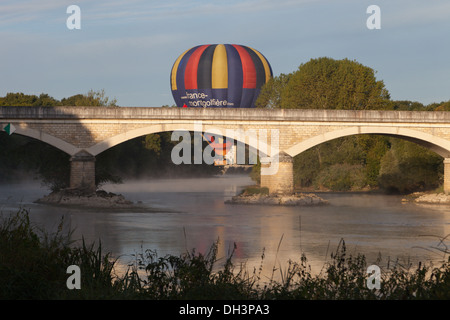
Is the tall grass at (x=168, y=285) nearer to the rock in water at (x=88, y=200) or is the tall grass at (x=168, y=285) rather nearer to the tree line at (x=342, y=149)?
the rock in water at (x=88, y=200)

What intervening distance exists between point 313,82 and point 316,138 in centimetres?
2038

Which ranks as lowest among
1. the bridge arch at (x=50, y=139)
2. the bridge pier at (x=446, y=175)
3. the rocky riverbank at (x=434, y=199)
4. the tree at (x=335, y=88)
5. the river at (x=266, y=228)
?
the river at (x=266, y=228)

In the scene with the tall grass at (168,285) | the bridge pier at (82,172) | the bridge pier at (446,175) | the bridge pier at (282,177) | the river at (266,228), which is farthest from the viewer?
the bridge pier at (446,175)

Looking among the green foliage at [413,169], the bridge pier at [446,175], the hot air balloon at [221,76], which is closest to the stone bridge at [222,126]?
the bridge pier at [446,175]

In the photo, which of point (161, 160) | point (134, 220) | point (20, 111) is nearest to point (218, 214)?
point (134, 220)

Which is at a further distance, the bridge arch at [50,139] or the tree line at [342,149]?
the tree line at [342,149]

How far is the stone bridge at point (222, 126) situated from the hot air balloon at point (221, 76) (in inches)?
1057

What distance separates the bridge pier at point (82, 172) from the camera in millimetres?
43406

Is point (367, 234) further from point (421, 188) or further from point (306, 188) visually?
point (306, 188)

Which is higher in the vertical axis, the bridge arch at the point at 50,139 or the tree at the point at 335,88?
the tree at the point at 335,88

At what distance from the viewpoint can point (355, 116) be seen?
46031mm

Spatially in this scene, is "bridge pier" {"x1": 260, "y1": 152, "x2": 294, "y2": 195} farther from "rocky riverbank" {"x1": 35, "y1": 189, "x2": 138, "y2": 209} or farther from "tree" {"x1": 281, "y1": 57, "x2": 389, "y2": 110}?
"tree" {"x1": 281, "y1": 57, "x2": 389, "y2": 110}

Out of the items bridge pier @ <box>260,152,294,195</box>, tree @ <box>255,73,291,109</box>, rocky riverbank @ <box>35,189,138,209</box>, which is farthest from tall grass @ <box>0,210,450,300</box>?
tree @ <box>255,73,291,109</box>
